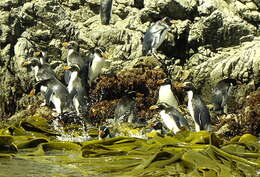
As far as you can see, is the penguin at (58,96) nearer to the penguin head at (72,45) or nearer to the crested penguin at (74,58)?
the crested penguin at (74,58)

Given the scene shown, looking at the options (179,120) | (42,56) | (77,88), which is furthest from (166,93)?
(42,56)

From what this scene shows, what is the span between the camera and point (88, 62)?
45.2 feet

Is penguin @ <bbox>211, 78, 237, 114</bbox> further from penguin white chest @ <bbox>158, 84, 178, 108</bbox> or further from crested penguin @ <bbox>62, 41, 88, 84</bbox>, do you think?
crested penguin @ <bbox>62, 41, 88, 84</bbox>

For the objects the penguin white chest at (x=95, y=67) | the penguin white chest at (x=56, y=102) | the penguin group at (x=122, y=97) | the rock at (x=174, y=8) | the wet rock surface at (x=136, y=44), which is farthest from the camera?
the rock at (x=174, y=8)

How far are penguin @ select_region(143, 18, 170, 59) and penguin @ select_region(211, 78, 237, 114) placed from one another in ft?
6.45

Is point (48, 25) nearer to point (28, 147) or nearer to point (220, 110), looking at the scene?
point (220, 110)

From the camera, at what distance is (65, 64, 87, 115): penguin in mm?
12266

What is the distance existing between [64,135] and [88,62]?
14.9 ft

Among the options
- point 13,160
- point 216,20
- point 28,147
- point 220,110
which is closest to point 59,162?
point 13,160

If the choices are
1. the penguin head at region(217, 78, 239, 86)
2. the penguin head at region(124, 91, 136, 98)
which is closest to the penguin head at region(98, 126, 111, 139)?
the penguin head at region(124, 91, 136, 98)

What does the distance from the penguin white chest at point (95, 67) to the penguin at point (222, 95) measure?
2.96 m

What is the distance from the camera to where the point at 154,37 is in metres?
13.1

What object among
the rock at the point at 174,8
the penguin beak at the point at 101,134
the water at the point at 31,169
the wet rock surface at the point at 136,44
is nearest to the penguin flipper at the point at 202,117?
the wet rock surface at the point at 136,44

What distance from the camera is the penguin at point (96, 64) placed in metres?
13.4
